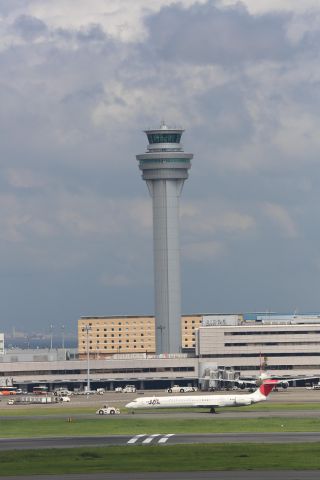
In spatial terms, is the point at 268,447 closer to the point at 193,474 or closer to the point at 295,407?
the point at 193,474

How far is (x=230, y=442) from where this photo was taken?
119 m

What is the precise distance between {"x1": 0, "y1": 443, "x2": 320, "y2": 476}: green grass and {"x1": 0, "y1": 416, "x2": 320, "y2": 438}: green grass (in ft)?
75.2

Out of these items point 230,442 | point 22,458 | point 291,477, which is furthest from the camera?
point 230,442

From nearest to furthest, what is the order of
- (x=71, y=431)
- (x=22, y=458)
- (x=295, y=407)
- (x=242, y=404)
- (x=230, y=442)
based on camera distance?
(x=22, y=458) < (x=230, y=442) < (x=71, y=431) < (x=242, y=404) < (x=295, y=407)

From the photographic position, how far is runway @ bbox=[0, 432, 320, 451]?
395 feet

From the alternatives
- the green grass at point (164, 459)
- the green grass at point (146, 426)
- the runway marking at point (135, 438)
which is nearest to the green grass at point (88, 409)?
the green grass at point (146, 426)

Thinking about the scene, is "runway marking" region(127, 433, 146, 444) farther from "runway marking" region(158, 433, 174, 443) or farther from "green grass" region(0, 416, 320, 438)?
"green grass" region(0, 416, 320, 438)

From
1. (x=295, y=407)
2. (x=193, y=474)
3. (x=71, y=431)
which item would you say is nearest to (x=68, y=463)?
(x=193, y=474)

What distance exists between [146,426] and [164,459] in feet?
143

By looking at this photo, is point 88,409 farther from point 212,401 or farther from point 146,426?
point 146,426

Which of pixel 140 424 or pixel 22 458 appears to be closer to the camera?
pixel 22 458

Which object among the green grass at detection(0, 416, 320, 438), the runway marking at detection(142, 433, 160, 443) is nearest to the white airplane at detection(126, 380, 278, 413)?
the green grass at detection(0, 416, 320, 438)

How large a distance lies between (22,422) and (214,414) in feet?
84.7

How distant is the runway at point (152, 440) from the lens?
395 ft
